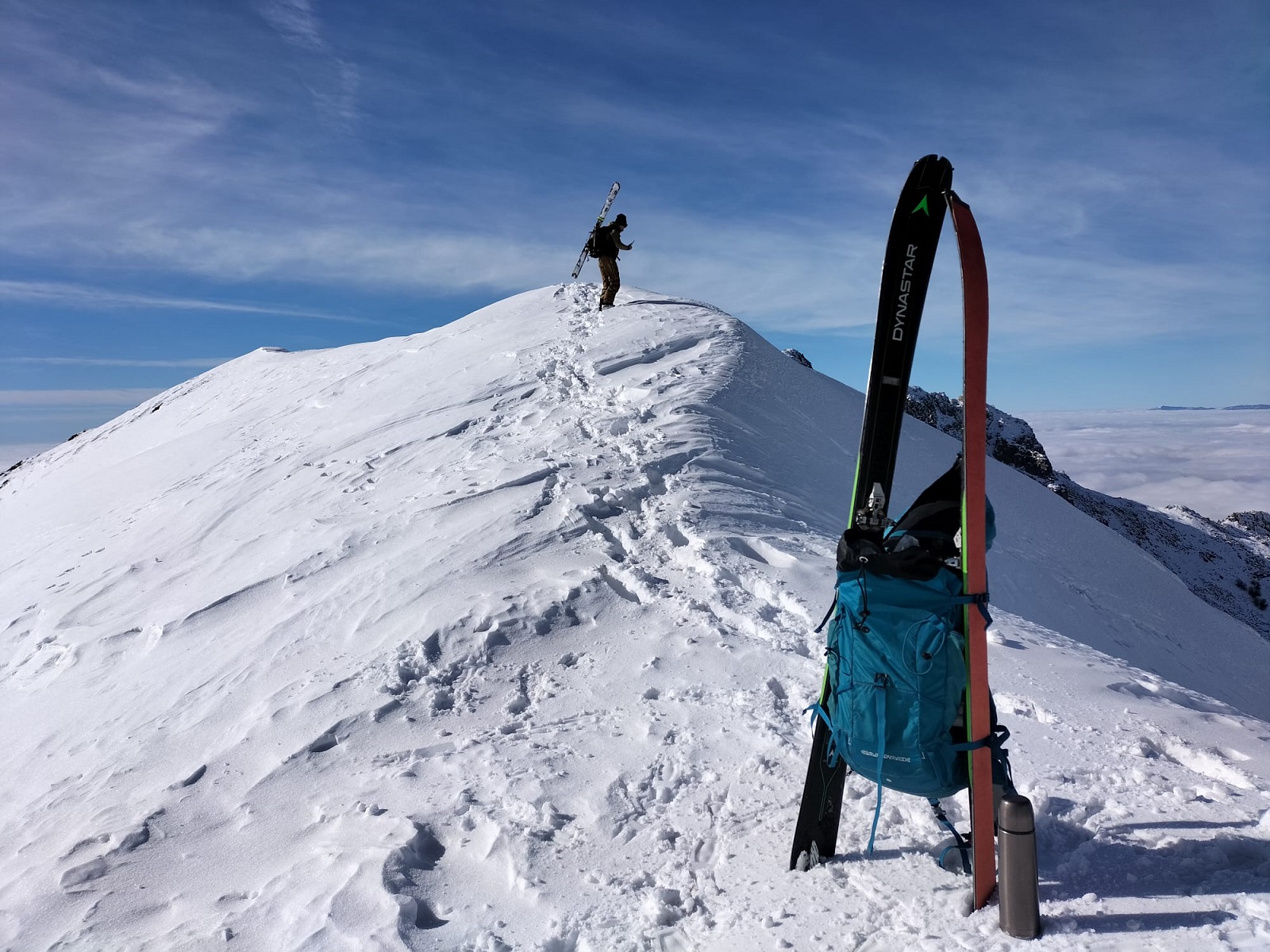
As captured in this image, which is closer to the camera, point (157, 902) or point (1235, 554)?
A: point (157, 902)

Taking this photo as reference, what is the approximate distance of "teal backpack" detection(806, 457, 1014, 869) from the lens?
3039 millimetres

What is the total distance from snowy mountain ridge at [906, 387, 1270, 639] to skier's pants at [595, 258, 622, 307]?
16.9 m

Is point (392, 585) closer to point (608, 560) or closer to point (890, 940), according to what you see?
point (608, 560)

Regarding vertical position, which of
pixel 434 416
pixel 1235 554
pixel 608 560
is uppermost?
pixel 434 416

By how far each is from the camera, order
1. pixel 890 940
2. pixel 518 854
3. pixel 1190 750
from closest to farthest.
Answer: pixel 890 940, pixel 518 854, pixel 1190 750

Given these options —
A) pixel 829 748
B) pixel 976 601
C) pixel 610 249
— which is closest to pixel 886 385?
pixel 976 601

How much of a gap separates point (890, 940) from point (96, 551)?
1165cm

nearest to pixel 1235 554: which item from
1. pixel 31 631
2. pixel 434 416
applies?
pixel 434 416

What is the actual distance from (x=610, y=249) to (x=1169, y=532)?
35722mm

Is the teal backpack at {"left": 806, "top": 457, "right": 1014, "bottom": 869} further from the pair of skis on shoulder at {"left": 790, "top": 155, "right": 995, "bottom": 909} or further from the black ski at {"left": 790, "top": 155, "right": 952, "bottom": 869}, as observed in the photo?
the black ski at {"left": 790, "top": 155, "right": 952, "bottom": 869}

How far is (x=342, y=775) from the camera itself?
15.6 ft

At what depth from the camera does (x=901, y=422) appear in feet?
11.5

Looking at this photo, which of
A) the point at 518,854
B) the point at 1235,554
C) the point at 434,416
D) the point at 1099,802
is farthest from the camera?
the point at 1235,554

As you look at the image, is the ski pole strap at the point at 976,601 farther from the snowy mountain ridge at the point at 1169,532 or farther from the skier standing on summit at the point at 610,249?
the snowy mountain ridge at the point at 1169,532
